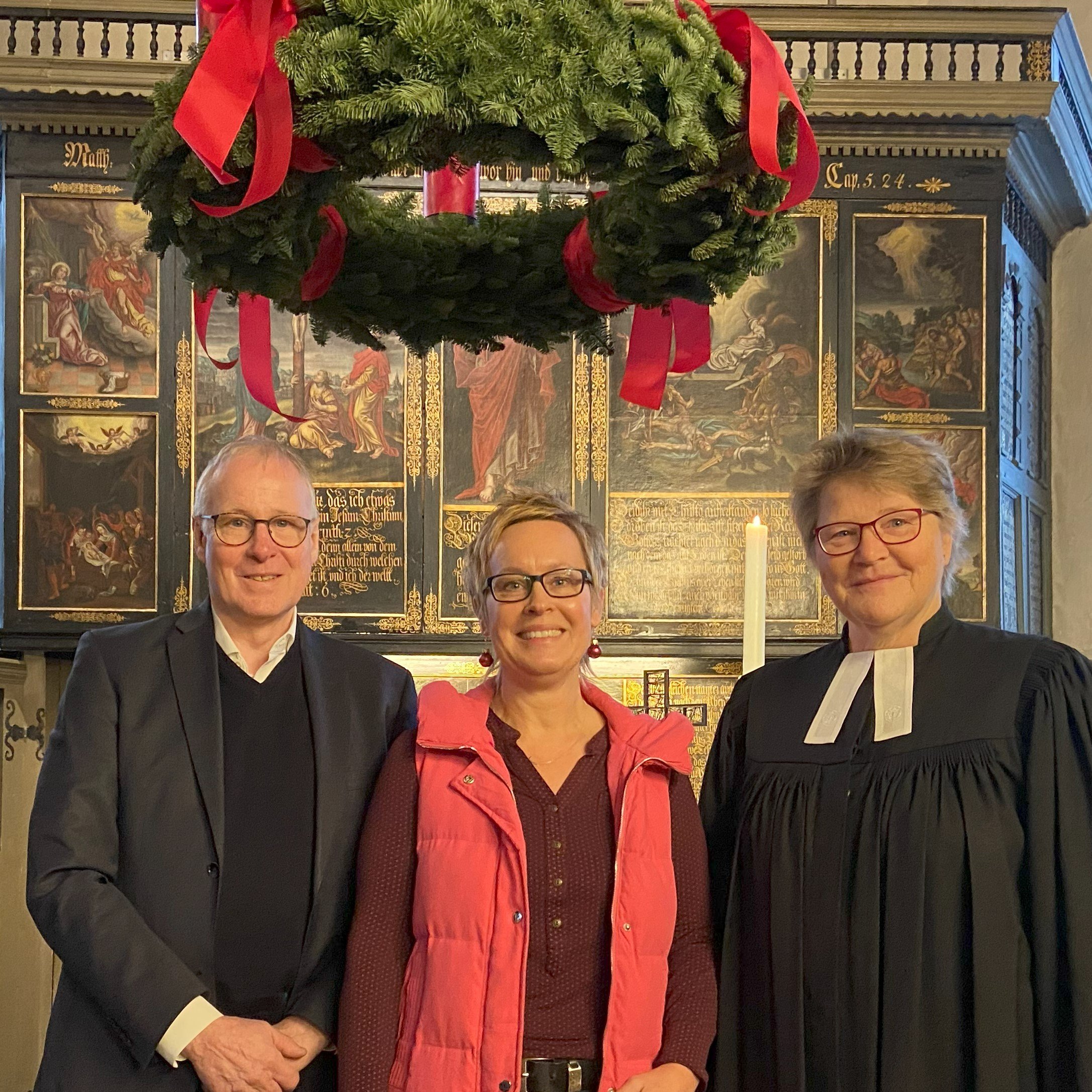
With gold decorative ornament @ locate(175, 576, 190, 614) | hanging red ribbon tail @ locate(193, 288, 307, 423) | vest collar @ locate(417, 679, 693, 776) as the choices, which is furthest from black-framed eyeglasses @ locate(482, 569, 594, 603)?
gold decorative ornament @ locate(175, 576, 190, 614)

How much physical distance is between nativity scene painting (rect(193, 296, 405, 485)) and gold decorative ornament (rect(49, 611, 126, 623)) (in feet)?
2.95

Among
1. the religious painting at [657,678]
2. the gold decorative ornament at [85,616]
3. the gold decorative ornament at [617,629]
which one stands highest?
the gold decorative ornament at [85,616]

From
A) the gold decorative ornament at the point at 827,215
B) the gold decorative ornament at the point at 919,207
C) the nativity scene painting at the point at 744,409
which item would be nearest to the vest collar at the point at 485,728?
the nativity scene painting at the point at 744,409

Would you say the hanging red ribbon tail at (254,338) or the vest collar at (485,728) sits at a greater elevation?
the hanging red ribbon tail at (254,338)

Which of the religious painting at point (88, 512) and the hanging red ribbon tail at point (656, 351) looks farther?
the religious painting at point (88, 512)

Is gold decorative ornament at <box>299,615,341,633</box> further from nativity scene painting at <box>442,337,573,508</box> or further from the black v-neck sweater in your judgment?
the black v-neck sweater

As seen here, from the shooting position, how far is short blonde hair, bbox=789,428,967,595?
2.84 m

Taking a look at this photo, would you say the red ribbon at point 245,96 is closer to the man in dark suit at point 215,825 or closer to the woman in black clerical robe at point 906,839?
the man in dark suit at point 215,825

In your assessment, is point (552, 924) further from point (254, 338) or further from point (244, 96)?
point (244, 96)

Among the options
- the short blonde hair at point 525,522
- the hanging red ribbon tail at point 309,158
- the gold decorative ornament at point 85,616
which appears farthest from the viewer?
the gold decorative ornament at point 85,616

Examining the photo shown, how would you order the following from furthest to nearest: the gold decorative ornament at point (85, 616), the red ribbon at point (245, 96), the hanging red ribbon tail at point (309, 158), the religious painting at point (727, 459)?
the religious painting at point (727, 459)
the gold decorative ornament at point (85, 616)
the hanging red ribbon tail at point (309, 158)
the red ribbon at point (245, 96)

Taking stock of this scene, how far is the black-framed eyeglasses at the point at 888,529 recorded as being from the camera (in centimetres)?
283

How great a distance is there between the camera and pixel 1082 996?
2.52 m

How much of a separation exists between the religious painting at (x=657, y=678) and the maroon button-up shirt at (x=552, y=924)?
15.7ft
